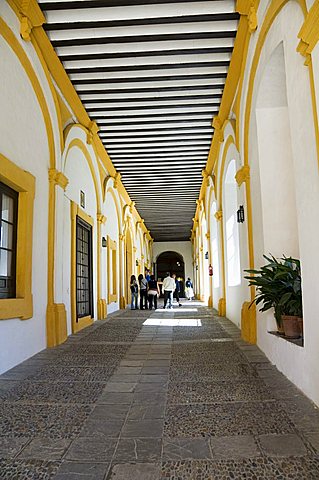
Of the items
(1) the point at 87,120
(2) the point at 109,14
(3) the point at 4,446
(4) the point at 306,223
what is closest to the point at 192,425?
(3) the point at 4,446

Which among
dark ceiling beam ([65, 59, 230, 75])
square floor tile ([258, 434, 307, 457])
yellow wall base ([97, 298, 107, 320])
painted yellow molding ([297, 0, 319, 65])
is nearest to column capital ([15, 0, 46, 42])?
dark ceiling beam ([65, 59, 230, 75])

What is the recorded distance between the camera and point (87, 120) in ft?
25.2

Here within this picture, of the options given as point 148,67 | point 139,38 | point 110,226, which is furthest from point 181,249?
point 139,38

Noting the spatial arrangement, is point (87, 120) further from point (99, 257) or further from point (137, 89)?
point (99, 257)

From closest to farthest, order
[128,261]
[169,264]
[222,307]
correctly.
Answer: [222,307] → [128,261] → [169,264]

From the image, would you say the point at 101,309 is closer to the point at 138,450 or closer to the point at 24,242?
the point at 24,242

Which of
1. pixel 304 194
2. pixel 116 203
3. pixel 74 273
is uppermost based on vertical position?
pixel 116 203

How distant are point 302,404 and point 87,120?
6506mm

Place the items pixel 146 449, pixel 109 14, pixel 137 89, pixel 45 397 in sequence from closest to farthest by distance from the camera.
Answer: pixel 146 449 < pixel 45 397 < pixel 109 14 < pixel 137 89

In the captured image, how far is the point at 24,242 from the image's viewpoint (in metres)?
4.70

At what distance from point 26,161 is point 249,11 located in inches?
129

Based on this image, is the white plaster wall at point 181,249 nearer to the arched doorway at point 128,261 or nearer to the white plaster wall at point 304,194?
the arched doorway at point 128,261

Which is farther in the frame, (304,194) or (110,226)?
(110,226)

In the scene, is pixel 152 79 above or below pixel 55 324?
above
